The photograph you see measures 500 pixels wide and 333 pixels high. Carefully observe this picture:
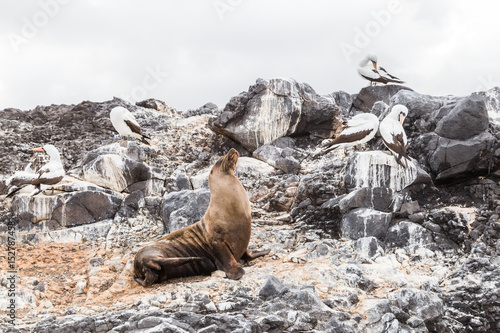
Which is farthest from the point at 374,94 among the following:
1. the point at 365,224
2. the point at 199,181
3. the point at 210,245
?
the point at 210,245

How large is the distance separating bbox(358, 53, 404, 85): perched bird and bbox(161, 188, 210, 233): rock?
20.6 feet

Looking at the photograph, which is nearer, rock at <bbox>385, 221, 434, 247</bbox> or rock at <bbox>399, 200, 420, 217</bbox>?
rock at <bbox>385, 221, 434, 247</bbox>

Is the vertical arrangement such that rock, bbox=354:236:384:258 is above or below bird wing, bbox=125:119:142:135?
below

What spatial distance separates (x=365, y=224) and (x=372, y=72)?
637 cm

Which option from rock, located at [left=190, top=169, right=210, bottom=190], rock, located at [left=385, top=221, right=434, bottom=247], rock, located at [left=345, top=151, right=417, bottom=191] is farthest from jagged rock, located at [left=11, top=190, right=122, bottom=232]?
rock, located at [left=385, top=221, right=434, bottom=247]

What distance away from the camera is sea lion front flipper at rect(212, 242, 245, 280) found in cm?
518

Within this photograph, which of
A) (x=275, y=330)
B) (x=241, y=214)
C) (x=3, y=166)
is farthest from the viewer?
(x=3, y=166)

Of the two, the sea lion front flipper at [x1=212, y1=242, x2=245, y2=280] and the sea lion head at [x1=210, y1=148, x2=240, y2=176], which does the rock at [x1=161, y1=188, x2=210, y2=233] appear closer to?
the sea lion head at [x1=210, y1=148, x2=240, y2=176]

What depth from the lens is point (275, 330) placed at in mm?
4008

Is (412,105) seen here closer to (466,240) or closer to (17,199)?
(466,240)

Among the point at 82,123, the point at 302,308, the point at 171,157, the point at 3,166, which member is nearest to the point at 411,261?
the point at 302,308

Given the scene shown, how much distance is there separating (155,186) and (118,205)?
2.70 feet

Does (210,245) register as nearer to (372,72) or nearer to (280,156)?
(280,156)

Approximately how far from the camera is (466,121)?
7.46m
